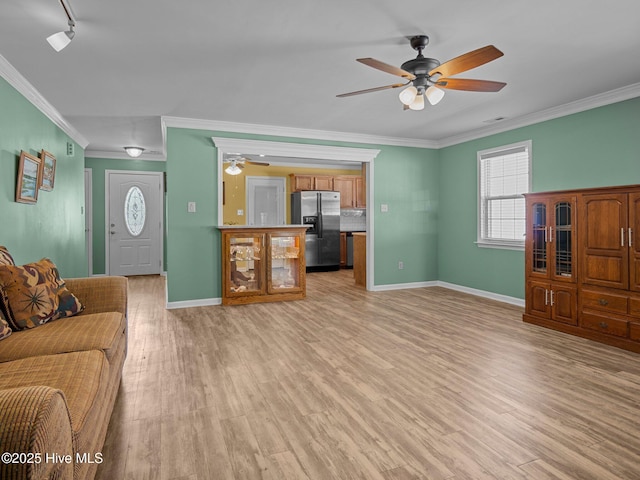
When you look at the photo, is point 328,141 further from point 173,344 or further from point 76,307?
point 76,307

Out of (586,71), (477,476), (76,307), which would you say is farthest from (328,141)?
(477,476)

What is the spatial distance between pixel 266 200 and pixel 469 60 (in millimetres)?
6819

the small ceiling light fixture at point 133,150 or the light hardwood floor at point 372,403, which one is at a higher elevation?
the small ceiling light fixture at point 133,150

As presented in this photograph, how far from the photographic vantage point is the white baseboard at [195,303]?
5035mm

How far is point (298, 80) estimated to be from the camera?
364cm

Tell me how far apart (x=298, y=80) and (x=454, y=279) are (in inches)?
165

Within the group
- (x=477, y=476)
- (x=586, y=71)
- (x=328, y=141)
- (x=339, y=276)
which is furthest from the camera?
(x=339, y=276)

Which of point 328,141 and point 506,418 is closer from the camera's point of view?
point 506,418

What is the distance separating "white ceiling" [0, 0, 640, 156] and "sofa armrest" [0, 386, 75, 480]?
2.27 m

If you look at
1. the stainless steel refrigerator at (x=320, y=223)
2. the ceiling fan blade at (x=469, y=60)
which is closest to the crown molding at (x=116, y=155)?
the stainless steel refrigerator at (x=320, y=223)

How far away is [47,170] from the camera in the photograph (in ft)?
14.1

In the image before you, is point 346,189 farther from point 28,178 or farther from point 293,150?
point 28,178

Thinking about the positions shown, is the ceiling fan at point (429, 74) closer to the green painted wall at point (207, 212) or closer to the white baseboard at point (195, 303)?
the green painted wall at point (207, 212)

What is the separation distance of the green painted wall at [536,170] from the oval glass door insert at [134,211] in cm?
589
